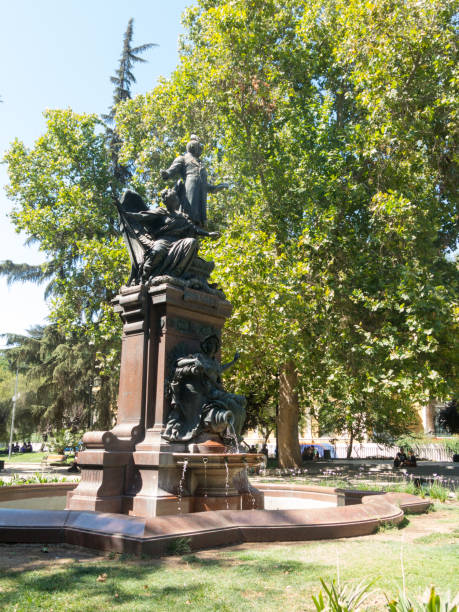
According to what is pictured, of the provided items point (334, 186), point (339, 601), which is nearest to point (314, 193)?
point (334, 186)

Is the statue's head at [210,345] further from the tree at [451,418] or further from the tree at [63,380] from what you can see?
the tree at [451,418]

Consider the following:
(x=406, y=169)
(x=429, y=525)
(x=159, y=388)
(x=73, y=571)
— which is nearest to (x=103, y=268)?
(x=406, y=169)

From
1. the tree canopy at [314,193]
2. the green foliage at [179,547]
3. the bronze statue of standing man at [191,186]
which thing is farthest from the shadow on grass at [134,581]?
the tree canopy at [314,193]

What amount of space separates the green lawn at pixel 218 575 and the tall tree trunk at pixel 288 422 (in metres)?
17.3

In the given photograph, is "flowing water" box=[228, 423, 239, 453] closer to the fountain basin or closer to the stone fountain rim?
the fountain basin

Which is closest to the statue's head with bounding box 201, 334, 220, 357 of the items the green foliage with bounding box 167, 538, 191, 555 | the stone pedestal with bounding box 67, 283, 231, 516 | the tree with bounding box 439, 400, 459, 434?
the stone pedestal with bounding box 67, 283, 231, 516

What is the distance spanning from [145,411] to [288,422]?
54.0ft

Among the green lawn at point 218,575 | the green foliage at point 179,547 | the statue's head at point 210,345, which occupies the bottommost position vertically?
the green lawn at point 218,575

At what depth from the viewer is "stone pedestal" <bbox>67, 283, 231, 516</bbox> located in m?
7.89

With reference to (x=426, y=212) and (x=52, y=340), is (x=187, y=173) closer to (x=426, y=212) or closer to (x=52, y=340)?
(x=426, y=212)

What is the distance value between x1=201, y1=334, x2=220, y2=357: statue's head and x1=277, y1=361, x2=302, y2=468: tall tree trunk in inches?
575

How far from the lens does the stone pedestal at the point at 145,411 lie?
7887 mm

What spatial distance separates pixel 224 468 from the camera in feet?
26.9

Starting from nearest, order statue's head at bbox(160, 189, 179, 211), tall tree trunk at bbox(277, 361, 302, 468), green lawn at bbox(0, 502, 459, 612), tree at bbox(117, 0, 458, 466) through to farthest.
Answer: green lawn at bbox(0, 502, 459, 612), statue's head at bbox(160, 189, 179, 211), tree at bbox(117, 0, 458, 466), tall tree trunk at bbox(277, 361, 302, 468)
